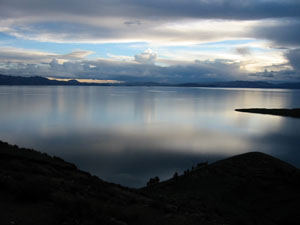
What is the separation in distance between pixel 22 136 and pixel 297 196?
3597cm

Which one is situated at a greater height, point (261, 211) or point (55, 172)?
point (55, 172)

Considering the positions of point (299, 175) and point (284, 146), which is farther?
point (284, 146)

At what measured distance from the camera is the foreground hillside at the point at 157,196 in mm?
7086

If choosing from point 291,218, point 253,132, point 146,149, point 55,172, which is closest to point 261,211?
point 291,218

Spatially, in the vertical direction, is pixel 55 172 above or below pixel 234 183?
above

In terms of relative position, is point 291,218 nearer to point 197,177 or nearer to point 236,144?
point 197,177

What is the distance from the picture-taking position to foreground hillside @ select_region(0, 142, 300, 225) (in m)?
7.09

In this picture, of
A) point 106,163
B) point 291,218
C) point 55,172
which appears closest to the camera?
point 291,218

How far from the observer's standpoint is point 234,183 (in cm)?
1845

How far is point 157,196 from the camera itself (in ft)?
46.6

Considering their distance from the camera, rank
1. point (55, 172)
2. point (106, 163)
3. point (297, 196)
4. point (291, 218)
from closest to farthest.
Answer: point (291, 218), point (55, 172), point (297, 196), point (106, 163)

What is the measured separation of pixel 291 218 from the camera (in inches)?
494

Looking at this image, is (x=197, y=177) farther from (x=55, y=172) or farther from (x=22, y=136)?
(x=22, y=136)

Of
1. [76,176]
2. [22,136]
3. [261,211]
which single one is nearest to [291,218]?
[261,211]
